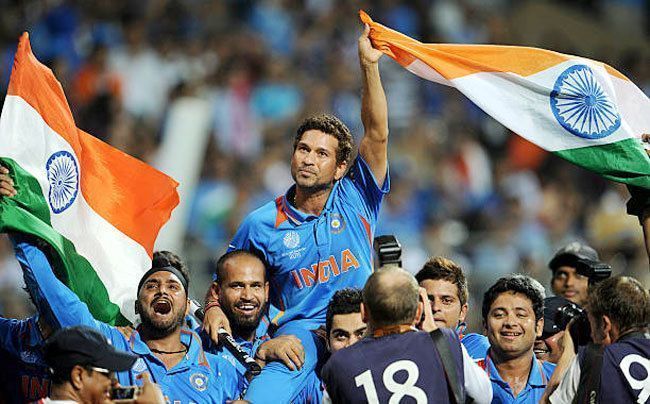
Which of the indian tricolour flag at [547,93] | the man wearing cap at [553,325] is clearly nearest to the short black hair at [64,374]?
the indian tricolour flag at [547,93]

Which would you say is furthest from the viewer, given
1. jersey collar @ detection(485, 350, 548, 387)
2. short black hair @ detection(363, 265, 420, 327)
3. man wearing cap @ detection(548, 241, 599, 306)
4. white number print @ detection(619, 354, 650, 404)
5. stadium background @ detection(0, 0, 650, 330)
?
stadium background @ detection(0, 0, 650, 330)

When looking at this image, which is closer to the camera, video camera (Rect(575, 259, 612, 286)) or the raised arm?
the raised arm

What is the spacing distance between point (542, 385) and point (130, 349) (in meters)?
2.34

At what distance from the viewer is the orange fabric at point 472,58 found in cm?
779

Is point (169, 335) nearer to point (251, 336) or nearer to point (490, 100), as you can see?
point (251, 336)

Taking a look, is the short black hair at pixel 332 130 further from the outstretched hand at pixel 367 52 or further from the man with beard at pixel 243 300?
the man with beard at pixel 243 300

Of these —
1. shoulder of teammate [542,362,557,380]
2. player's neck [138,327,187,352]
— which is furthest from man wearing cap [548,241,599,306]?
player's neck [138,327,187,352]

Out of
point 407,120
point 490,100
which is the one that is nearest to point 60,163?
point 490,100

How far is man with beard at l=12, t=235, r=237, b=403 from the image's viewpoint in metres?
7.02

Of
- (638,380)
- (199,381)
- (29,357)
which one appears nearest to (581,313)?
(638,380)

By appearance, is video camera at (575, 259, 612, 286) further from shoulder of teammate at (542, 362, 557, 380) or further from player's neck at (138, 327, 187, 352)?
player's neck at (138, 327, 187, 352)

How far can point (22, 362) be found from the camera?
24.7 ft

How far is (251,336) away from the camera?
7.77m

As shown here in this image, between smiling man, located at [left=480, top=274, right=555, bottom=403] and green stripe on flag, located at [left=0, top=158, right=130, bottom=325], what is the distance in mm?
2212
